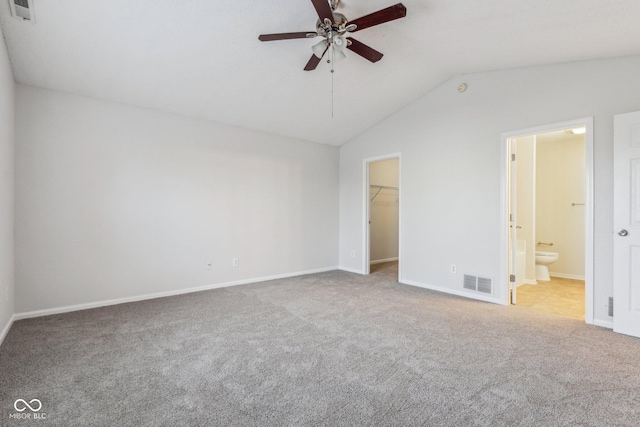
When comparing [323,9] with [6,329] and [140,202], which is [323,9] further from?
[6,329]

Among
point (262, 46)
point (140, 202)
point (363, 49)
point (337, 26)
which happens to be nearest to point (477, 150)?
point (363, 49)

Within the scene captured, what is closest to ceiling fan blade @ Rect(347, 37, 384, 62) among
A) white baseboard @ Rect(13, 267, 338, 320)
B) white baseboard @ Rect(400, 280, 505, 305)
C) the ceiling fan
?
the ceiling fan

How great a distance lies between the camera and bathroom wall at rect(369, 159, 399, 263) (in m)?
6.55

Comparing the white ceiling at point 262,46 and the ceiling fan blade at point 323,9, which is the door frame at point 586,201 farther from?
the ceiling fan blade at point 323,9

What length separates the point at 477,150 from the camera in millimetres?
3906

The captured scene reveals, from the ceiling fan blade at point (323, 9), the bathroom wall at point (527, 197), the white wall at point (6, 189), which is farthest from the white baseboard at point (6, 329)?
the bathroom wall at point (527, 197)

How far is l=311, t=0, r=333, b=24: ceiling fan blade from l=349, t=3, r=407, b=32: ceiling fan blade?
191mm

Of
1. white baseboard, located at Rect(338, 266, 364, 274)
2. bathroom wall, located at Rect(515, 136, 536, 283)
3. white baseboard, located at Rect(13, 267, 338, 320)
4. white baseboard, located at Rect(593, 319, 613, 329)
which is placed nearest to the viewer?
white baseboard, located at Rect(593, 319, 613, 329)

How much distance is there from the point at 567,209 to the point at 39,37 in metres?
7.47

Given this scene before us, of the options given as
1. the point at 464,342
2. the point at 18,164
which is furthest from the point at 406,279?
the point at 18,164

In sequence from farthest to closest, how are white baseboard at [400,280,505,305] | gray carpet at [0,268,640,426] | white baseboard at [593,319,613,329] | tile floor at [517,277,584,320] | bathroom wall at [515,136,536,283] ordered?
bathroom wall at [515,136,536,283]
white baseboard at [400,280,505,305]
tile floor at [517,277,584,320]
white baseboard at [593,319,613,329]
gray carpet at [0,268,640,426]

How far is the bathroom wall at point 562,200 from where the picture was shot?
5.23m

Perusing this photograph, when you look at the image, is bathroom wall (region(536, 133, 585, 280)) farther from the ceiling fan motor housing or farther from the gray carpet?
the ceiling fan motor housing

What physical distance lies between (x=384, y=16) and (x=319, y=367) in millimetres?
2551
